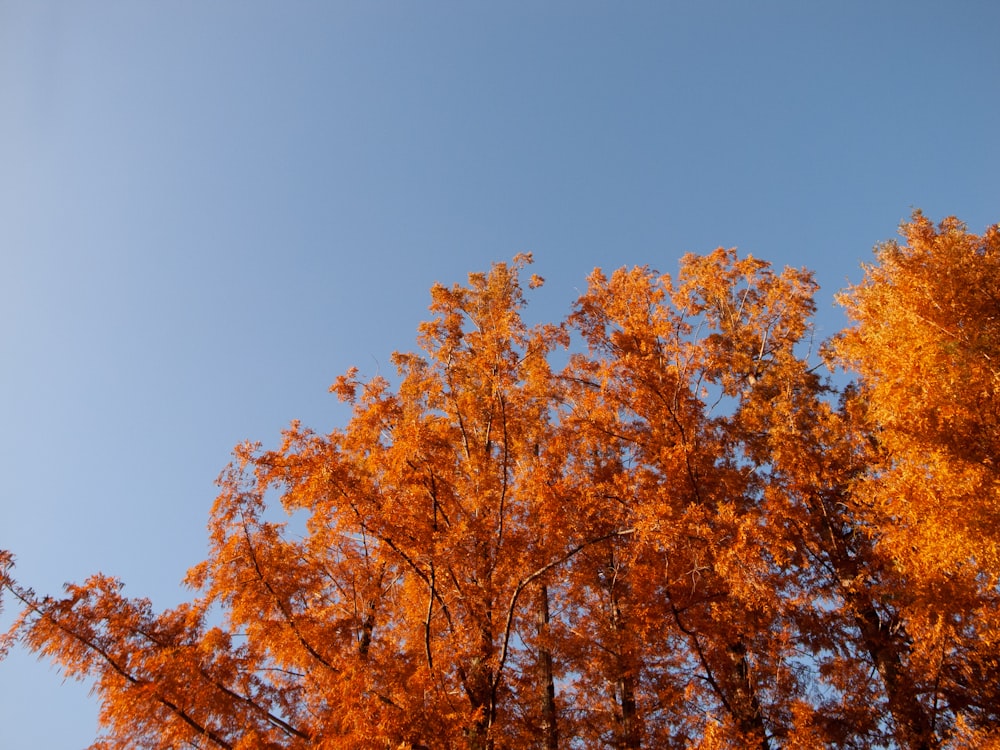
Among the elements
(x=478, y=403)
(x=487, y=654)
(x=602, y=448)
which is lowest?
(x=487, y=654)

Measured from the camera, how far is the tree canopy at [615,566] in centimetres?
620

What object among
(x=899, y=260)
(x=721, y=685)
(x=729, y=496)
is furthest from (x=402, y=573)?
(x=899, y=260)

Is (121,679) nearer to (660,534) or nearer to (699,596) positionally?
(660,534)

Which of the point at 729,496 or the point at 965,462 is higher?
the point at 729,496

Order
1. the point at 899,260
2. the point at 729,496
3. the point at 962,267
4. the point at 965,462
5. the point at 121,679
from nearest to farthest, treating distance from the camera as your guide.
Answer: the point at 121,679, the point at 965,462, the point at 962,267, the point at 899,260, the point at 729,496

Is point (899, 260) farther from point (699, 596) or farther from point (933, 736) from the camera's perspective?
point (933, 736)

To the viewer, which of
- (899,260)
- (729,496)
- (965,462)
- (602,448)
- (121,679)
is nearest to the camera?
(121,679)

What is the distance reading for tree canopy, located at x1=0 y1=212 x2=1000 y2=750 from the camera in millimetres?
6195

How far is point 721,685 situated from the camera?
323 inches

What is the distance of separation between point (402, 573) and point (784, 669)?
18.7 feet

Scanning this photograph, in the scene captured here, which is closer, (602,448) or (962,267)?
(962,267)

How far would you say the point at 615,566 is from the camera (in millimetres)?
8438

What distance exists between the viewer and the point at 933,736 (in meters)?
7.23

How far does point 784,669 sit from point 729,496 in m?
2.65
